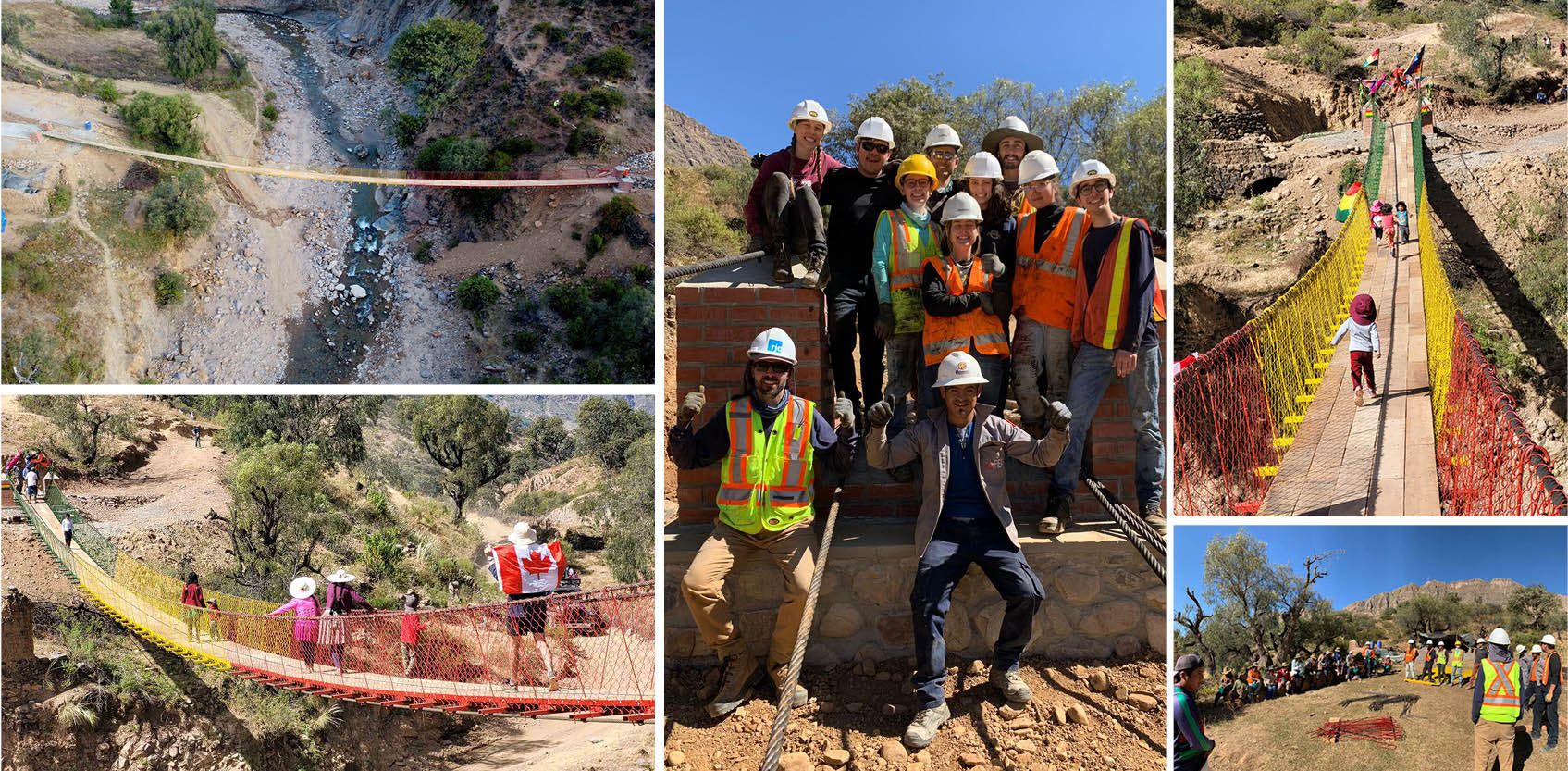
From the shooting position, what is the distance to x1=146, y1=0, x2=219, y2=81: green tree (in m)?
22.5

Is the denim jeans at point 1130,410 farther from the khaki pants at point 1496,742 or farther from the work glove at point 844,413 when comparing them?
the khaki pants at point 1496,742

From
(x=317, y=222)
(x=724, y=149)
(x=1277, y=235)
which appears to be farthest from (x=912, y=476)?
(x=724, y=149)

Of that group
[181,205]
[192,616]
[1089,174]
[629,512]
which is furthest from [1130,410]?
[181,205]

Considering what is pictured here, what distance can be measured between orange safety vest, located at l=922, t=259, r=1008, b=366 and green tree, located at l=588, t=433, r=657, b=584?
13498 mm

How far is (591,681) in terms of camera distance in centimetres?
1023

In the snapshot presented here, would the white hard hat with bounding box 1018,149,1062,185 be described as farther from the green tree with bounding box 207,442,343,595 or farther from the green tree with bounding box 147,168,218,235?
the green tree with bounding box 147,168,218,235

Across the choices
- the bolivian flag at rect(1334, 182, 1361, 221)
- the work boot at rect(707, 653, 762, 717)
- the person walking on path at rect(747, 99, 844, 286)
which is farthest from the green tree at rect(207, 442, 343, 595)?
the bolivian flag at rect(1334, 182, 1361, 221)

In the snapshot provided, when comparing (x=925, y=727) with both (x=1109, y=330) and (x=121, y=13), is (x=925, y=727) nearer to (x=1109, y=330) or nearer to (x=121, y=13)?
(x=1109, y=330)

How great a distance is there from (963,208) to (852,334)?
2.71ft

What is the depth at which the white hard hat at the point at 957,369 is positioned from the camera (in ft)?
11.3

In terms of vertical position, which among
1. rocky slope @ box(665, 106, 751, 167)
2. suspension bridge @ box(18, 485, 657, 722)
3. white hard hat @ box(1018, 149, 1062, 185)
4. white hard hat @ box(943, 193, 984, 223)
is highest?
rocky slope @ box(665, 106, 751, 167)

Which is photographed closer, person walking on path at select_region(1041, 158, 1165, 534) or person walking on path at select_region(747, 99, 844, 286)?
person walking on path at select_region(1041, 158, 1165, 534)

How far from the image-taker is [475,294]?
22.4 m

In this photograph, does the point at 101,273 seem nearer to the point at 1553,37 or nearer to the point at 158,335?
the point at 158,335
